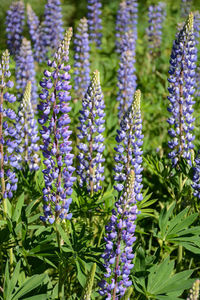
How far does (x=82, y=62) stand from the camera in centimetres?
538

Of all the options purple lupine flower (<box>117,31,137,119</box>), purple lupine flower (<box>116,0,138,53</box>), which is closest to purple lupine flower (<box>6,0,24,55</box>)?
purple lupine flower (<box>116,0,138,53</box>)

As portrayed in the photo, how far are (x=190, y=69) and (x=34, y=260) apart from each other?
2.04 metres

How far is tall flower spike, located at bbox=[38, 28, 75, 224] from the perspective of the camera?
2699mm

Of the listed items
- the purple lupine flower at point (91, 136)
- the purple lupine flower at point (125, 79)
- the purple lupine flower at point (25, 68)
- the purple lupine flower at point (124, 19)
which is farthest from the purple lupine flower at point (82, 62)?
the purple lupine flower at point (91, 136)

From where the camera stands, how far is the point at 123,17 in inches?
269

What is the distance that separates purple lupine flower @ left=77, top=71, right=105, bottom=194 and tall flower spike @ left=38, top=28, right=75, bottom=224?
18.9 inches

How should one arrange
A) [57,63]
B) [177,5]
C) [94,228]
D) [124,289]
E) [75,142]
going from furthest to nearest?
1. [177,5]
2. [75,142]
3. [94,228]
4. [57,63]
5. [124,289]

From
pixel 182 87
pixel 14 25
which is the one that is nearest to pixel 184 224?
pixel 182 87

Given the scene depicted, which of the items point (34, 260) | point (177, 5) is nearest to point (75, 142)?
point (34, 260)

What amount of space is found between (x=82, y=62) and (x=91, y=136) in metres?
2.29

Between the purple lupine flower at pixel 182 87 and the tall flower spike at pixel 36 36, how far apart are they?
3.09m

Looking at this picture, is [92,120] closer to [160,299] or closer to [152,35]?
[160,299]

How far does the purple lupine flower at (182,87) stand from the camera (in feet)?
11.7

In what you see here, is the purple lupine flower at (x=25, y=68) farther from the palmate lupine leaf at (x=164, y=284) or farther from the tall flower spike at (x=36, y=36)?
the palmate lupine leaf at (x=164, y=284)
